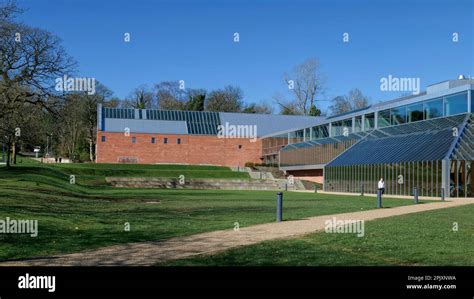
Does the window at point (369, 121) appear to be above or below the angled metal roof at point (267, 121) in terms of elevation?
below

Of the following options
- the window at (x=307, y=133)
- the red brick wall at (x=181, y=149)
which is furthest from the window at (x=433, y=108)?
the red brick wall at (x=181, y=149)

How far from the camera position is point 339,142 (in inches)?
2365

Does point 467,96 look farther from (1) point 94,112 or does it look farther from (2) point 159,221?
(1) point 94,112

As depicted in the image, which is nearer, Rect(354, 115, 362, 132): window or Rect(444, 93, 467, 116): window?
Rect(444, 93, 467, 116): window

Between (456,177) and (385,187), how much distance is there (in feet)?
25.9

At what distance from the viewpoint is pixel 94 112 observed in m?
91.3

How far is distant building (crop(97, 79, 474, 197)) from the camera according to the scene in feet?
130

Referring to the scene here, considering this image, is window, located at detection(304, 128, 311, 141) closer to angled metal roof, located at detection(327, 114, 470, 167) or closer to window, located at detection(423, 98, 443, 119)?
angled metal roof, located at detection(327, 114, 470, 167)

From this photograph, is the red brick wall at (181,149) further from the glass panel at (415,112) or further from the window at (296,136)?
the glass panel at (415,112)

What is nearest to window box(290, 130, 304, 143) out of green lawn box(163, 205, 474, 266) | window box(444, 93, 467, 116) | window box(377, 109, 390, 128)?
window box(377, 109, 390, 128)

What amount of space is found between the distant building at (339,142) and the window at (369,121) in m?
0.05

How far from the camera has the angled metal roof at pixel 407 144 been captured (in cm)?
4019

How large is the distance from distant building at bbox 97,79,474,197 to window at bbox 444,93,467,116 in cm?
8
